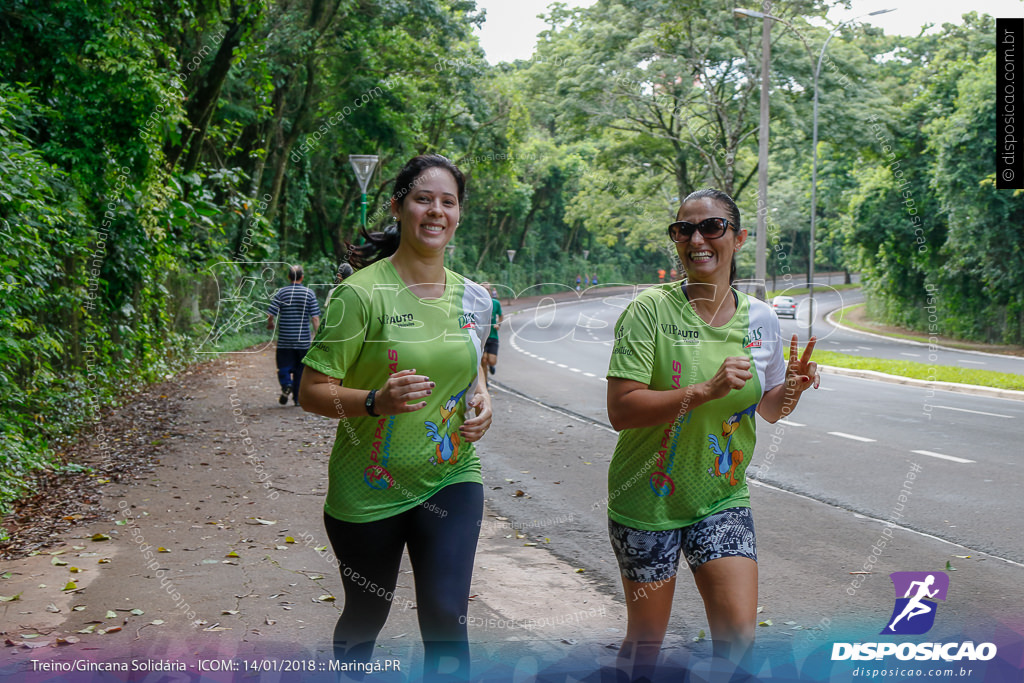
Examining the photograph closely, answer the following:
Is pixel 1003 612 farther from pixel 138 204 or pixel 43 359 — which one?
pixel 138 204

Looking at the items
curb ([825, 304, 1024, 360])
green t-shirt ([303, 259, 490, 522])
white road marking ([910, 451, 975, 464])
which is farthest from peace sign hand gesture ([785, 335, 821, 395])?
curb ([825, 304, 1024, 360])

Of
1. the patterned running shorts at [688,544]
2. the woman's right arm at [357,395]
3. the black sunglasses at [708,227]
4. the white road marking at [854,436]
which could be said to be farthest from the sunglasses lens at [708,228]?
the white road marking at [854,436]

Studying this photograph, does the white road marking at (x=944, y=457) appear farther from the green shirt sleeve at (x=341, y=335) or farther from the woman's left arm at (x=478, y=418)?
the green shirt sleeve at (x=341, y=335)

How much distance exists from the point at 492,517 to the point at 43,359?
4595 millimetres

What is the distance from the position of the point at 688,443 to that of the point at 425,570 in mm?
925

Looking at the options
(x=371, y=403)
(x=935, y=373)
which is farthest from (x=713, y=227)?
(x=935, y=373)

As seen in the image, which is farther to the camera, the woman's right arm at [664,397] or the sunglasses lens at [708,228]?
the sunglasses lens at [708,228]

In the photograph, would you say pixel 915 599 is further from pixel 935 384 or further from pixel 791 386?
pixel 935 384

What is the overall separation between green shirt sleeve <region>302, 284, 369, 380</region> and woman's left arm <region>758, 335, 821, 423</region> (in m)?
1.37

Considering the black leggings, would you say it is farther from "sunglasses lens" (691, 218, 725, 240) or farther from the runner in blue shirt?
the runner in blue shirt

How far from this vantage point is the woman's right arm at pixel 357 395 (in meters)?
2.81

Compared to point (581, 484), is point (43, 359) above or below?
above

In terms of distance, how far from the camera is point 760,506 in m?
7.25

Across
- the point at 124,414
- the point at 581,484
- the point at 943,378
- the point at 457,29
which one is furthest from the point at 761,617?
the point at 457,29
